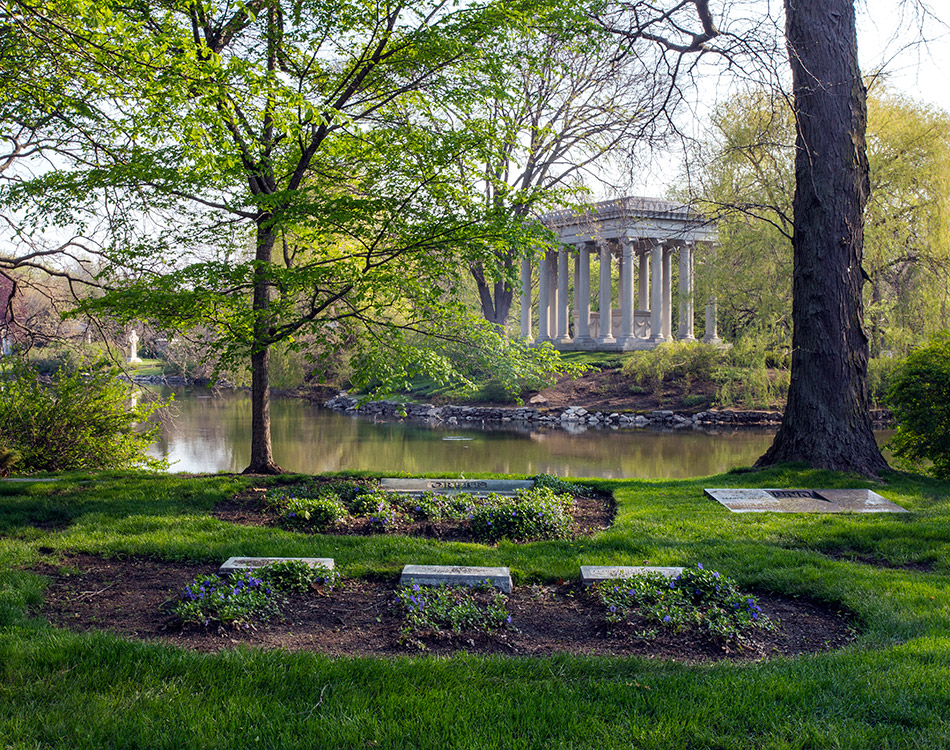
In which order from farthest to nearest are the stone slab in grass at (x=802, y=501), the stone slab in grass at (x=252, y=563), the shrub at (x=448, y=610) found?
the stone slab in grass at (x=802, y=501)
the stone slab in grass at (x=252, y=563)
the shrub at (x=448, y=610)

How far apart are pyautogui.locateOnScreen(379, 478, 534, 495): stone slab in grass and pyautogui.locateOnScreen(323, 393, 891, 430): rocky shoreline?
45.8 feet

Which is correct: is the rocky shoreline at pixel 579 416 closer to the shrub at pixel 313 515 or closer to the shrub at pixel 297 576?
the shrub at pixel 313 515

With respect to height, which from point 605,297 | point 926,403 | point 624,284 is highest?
point 624,284

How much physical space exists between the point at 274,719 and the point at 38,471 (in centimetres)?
931

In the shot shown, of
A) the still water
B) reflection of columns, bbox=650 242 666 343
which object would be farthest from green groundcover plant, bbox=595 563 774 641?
reflection of columns, bbox=650 242 666 343

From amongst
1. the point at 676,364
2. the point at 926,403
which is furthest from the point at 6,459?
the point at 676,364

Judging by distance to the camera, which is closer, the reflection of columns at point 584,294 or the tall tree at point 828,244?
the tall tree at point 828,244

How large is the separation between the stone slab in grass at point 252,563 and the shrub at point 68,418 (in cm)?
583

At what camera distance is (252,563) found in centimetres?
528

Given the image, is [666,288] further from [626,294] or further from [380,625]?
[380,625]

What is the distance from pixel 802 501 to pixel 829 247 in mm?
3643

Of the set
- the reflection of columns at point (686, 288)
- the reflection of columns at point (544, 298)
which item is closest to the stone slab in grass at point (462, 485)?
the reflection of columns at point (686, 288)

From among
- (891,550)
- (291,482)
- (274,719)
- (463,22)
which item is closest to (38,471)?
(291,482)

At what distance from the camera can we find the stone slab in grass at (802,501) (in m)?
7.61
